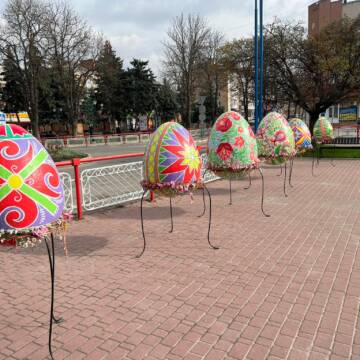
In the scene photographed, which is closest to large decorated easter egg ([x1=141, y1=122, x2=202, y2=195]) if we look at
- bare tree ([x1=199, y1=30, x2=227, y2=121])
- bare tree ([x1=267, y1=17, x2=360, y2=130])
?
bare tree ([x1=267, y1=17, x2=360, y2=130])

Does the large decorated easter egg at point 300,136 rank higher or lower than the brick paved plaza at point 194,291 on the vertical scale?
higher

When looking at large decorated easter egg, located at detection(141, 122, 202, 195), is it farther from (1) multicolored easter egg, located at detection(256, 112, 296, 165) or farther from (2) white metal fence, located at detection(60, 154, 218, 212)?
(1) multicolored easter egg, located at detection(256, 112, 296, 165)

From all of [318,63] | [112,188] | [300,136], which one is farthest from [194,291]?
[318,63]

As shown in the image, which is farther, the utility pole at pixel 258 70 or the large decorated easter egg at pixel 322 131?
the utility pole at pixel 258 70

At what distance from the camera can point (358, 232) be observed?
6.06 metres

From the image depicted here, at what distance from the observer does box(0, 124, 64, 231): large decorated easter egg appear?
9.70ft

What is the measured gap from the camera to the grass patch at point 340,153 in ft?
56.0

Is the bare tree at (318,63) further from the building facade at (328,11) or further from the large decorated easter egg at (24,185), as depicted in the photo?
the building facade at (328,11)

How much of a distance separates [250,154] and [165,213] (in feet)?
7.16

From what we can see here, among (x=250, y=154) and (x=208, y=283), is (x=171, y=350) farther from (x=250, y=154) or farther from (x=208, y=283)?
(x=250, y=154)

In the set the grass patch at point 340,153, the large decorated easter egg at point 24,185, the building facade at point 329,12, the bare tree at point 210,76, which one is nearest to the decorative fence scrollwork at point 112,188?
the large decorated easter egg at point 24,185

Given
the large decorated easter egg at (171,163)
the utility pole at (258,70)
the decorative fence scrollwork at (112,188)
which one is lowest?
the decorative fence scrollwork at (112,188)

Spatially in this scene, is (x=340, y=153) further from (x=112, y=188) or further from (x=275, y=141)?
(x=112, y=188)

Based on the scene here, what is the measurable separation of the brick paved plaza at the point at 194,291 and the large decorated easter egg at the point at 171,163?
3.28ft
